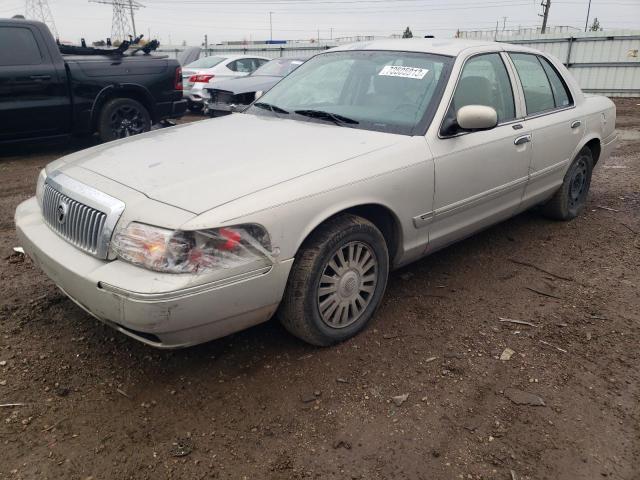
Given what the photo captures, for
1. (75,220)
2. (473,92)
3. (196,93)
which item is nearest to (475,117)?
(473,92)

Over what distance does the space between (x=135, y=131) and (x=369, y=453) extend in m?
7.22

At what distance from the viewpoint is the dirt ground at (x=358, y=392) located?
2326mm

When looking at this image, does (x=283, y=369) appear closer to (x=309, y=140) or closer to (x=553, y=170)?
(x=309, y=140)

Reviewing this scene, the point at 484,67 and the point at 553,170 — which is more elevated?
the point at 484,67

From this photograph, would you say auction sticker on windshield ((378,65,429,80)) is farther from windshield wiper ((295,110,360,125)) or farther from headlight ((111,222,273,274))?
headlight ((111,222,273,274))

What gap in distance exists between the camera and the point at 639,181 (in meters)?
6.82

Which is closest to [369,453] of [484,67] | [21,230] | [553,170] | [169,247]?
[169,247]

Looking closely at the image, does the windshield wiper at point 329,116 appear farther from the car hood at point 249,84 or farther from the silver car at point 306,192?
the car hood at point 249,84

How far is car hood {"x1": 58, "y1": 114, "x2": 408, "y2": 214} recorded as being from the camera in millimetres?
2633

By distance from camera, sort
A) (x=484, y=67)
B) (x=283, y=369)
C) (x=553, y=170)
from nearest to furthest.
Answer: (x=283, y=369)
(x=484, y=67)
(x=553, y=170)

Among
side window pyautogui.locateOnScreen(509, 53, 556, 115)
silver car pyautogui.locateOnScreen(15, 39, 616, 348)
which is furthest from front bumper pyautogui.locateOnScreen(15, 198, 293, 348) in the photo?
side window pyautogui.locateOnScreen(509, 53, 556, 115)

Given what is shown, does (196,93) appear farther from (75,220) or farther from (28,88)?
(75,220)

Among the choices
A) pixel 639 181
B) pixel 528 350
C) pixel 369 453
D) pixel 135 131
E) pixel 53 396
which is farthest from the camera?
pixel 135 131

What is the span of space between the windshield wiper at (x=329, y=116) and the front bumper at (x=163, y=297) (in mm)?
1269
